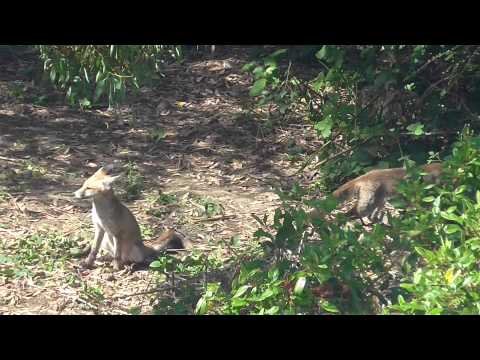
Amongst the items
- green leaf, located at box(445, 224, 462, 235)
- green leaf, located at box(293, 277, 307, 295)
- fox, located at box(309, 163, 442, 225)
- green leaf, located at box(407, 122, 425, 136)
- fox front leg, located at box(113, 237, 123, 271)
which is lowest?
fox front leg, located at box(113, 237, 123, 271)

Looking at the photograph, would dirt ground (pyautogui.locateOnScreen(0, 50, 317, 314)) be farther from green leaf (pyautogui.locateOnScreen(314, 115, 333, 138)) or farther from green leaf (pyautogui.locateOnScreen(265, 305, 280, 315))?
green leaf (pyautogui.locateOnScreen(265, 305, 280, 315))

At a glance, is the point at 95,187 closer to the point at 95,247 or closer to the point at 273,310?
the point at 95,247

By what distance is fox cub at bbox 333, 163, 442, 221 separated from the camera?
26.1ft

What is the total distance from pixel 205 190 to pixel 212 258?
1999 mm

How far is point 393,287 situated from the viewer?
5.25 meters

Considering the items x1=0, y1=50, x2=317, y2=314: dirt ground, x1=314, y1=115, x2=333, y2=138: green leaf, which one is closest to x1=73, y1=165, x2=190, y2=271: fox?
x1=0, y1=50, x2=317, y2=314: dirt ground

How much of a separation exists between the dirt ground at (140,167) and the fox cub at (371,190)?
99cm

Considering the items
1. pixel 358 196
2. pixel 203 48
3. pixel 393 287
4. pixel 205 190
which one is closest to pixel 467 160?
pixel 393 287

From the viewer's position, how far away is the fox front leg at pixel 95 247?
281 inches

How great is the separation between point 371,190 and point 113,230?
103 inches

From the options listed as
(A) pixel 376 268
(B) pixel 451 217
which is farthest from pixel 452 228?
(A) pixel 376 268

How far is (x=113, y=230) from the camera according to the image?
712 centimetres

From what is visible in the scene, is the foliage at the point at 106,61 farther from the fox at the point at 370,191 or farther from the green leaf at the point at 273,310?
the fox at the point at 370,191

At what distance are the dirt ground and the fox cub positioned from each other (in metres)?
0.99
